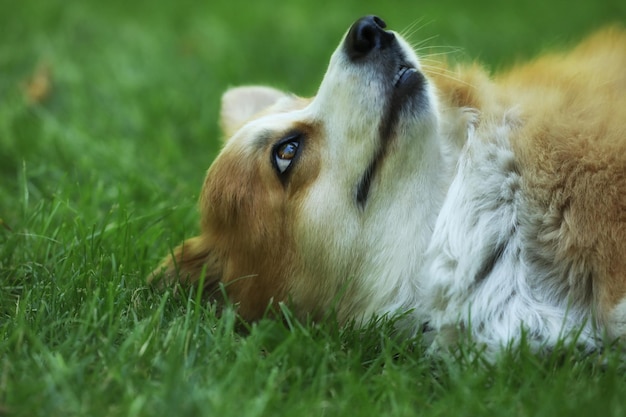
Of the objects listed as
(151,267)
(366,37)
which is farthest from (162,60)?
(366,37)

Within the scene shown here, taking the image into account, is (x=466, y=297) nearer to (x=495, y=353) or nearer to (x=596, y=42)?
(x=495, y=353)

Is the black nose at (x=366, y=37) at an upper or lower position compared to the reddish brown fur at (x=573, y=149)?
upper

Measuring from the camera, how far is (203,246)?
3539mm

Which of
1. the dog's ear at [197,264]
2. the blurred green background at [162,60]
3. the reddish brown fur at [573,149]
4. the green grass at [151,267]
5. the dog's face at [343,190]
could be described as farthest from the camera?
the blurred green background at [162,60]

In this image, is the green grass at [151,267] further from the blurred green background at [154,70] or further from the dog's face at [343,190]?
the dog's face at [343,190]

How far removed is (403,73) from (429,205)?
0.55 m

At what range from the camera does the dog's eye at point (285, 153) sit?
3.27 meters

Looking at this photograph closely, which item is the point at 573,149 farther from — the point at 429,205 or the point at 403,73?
the point at 403,73

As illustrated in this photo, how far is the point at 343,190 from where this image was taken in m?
3.11

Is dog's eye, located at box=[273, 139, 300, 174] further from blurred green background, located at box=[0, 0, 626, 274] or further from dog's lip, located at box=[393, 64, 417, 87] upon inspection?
blurred green background, located at box=[0, 0, 626, 274]

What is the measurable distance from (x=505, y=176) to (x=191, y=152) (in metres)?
2.87

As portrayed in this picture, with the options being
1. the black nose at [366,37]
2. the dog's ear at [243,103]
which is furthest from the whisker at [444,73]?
the dog's ear at [243,103]

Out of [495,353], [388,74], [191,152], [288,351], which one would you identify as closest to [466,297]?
[495,353]

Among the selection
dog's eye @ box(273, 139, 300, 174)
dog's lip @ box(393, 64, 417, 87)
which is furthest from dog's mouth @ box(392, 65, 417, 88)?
dog's eye @ box(273, 139, 300, 174)
